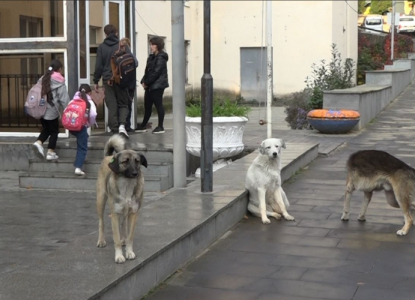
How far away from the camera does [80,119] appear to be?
1043 centimetres

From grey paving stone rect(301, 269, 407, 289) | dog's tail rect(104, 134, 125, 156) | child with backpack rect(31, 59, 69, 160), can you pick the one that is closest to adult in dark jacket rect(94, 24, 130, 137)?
child with backpack rect(31, 59, 69, 160)

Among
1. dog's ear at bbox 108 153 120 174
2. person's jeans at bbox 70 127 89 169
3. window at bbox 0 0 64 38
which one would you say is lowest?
person's jeans at bbox 70 127 89 169

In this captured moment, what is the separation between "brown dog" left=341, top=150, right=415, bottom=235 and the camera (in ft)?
25.8

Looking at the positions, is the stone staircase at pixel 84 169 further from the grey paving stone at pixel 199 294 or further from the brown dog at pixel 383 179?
the grey paving stone at pixel 199 294

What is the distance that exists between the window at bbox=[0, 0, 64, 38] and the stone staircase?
2733 mm

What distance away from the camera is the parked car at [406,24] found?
152 feet

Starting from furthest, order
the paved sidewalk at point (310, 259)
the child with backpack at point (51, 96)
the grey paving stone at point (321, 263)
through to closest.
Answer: the child with backpack at point (51, 96), the grey paving stone at point (321, 263), the paved sidewalk at point (310, 259)

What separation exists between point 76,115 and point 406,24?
39705 millimetres

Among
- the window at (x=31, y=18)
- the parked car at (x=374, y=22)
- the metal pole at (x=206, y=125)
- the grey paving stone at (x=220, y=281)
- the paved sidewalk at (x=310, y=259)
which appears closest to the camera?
the paved sidewalk at (x=310, y=259)

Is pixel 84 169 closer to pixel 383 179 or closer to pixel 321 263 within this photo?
pixel 383 179

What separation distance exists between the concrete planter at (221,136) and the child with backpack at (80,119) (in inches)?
63.2

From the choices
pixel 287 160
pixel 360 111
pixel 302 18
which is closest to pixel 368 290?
pixel 287 160

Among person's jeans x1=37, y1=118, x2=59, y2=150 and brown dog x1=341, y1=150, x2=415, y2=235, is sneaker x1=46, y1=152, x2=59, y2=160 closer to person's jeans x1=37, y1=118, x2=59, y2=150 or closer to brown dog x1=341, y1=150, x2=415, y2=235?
person's jeans x1=37, y1=118, x2=59, y2=150

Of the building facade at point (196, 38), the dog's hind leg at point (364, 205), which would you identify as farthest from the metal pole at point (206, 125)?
the building facade at point (196, 38)
